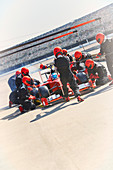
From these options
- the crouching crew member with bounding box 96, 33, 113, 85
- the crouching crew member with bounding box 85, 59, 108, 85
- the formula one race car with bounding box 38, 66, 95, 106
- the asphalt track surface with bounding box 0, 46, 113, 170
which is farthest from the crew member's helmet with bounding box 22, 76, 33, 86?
the asphalt track surface with bounding box 0, 46, 113, 170

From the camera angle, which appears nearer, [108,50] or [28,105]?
[108,50]

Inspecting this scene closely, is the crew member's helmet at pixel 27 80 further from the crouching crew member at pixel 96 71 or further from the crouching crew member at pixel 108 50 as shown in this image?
the crouching crew member at pixel 108 50

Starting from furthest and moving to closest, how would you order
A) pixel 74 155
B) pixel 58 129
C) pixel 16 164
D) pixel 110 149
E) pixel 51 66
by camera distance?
pixel 51 66 → pixel 58 129 → pixel 16 164 → pixel 74 155 → pixel 110 149

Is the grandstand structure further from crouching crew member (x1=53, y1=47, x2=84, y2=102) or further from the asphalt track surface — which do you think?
the asphalt track surface

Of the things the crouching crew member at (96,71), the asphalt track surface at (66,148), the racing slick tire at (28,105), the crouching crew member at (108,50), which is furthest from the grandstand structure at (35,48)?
the asphalt track surface at (66,148)

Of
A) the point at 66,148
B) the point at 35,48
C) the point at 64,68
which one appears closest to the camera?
the point at 66,148

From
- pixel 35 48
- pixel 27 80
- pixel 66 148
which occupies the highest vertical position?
pixel 35 48

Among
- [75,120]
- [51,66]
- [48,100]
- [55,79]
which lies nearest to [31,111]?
[48,100]

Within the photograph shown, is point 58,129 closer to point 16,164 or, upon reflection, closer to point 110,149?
point 16,164

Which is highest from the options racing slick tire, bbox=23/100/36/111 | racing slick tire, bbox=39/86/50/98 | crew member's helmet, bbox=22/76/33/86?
crew member's helmet, bbox=22/76/33/86

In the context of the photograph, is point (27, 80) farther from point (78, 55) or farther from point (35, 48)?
point (35, 48)

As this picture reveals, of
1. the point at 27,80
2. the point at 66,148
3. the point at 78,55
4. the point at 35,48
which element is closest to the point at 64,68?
the point at 35,48

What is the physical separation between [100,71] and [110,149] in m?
3.86

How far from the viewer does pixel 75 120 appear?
117 inches
